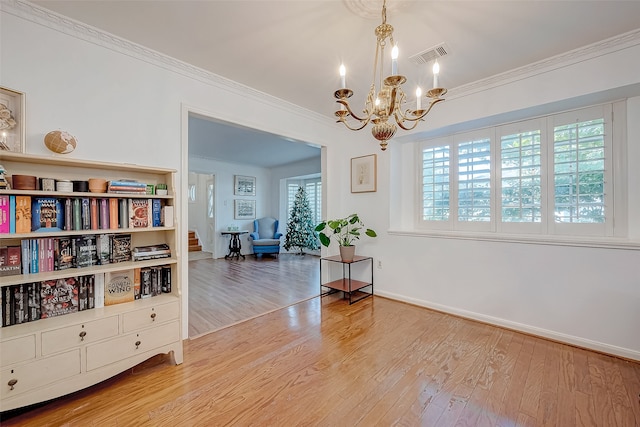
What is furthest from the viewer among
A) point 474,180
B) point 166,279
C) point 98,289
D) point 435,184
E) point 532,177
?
point 435,184

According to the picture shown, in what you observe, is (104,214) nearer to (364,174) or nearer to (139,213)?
(139,213)

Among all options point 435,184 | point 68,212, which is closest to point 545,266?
point 435,184

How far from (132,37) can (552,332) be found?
14.6 feet

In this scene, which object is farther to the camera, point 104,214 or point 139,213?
point 139,213

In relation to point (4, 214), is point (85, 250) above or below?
below

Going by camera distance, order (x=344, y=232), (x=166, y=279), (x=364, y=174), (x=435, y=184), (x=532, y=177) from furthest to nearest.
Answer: (x=344, y=232)
(x=364, y=174)
(x=435, y=184)
(x=532, y=177)
(x=166, y=279)

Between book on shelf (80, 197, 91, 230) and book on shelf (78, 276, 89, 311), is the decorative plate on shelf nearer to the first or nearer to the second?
book on shelf (80, 197, 91, 230)

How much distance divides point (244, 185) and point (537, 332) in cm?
680

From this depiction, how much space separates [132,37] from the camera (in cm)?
214

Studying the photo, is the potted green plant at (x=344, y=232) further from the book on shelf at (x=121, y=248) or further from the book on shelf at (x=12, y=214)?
the book on shelf at (x=12, y=214)

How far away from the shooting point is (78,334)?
170cm

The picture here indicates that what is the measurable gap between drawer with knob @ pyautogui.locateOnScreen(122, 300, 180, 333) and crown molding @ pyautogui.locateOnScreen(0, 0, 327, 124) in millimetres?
2058

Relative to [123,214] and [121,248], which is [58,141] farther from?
[121,248]

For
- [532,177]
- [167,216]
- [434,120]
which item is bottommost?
[167,216]
